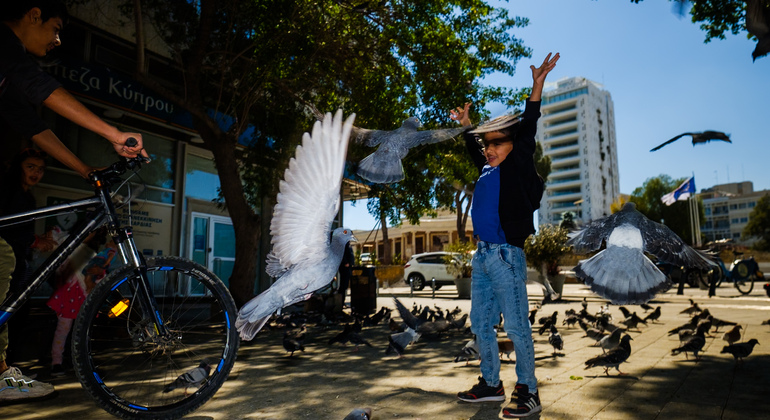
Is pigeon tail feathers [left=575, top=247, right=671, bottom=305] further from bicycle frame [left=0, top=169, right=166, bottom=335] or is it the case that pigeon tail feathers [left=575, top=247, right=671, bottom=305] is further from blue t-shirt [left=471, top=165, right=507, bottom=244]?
bicycle frame [left=0, top=169, right=166, bottom=335]

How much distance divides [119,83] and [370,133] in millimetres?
8332

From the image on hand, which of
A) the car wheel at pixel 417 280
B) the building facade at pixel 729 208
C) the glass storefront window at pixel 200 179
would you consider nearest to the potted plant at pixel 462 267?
the car wheel at pixel 417 280

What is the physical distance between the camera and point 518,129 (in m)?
3.14

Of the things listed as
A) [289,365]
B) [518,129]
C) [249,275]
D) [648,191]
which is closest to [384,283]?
[249,275]

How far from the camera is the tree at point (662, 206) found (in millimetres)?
58094

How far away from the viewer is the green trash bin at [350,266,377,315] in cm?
1109

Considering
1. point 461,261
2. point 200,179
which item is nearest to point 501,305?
point 200,179

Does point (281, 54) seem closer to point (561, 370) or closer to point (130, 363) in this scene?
point (130, 363)

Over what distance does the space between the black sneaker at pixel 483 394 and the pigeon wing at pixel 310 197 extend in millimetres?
1406

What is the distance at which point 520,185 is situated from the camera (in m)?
3.13

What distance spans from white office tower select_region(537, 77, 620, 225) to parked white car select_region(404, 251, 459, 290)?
78.2 m

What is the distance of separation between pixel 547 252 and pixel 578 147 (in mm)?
93197

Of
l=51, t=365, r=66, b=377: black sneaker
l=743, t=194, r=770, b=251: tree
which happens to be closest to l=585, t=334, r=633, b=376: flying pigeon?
l=51, t=365, r=66, b=377: black sneaker

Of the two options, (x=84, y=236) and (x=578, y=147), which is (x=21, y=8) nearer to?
(x=84, y=236)
